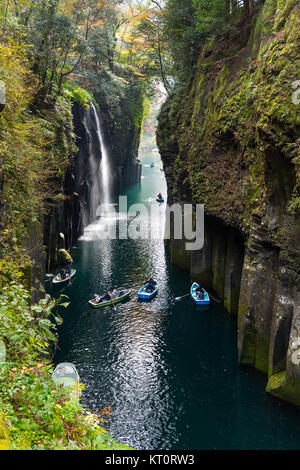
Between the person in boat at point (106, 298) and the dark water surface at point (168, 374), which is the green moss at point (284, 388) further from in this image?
the person in boat at point (106, 298)

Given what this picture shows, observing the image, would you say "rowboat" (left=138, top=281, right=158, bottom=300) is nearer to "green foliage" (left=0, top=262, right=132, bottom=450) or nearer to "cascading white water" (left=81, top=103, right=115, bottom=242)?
"cascading white water" (left=81, top=103, right=115, bottom=242)

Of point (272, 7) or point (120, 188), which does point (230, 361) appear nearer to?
point (272, 7)

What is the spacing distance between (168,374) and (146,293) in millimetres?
8826

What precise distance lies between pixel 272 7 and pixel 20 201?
1662 centimetres

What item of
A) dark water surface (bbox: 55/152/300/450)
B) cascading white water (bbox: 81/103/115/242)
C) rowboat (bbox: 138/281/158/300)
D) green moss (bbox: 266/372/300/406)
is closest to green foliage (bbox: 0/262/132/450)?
dark water surface (bbox: 55/152/300/450)

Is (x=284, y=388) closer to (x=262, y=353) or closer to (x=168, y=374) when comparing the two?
(x=262, y=353)

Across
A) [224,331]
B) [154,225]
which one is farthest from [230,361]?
[154,225]

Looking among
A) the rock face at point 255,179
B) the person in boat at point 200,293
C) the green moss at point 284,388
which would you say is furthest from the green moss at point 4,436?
the person in boat at point 200,293

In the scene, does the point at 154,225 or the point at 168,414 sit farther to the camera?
the point at 154,225

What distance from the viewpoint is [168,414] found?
15.8 metres

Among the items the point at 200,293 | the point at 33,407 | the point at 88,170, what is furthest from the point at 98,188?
the point at 33,407

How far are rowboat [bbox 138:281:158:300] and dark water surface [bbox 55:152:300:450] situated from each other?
57cm

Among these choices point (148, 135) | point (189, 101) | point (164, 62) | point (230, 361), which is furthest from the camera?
point (148, 135)

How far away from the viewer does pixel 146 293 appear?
26844 mm
